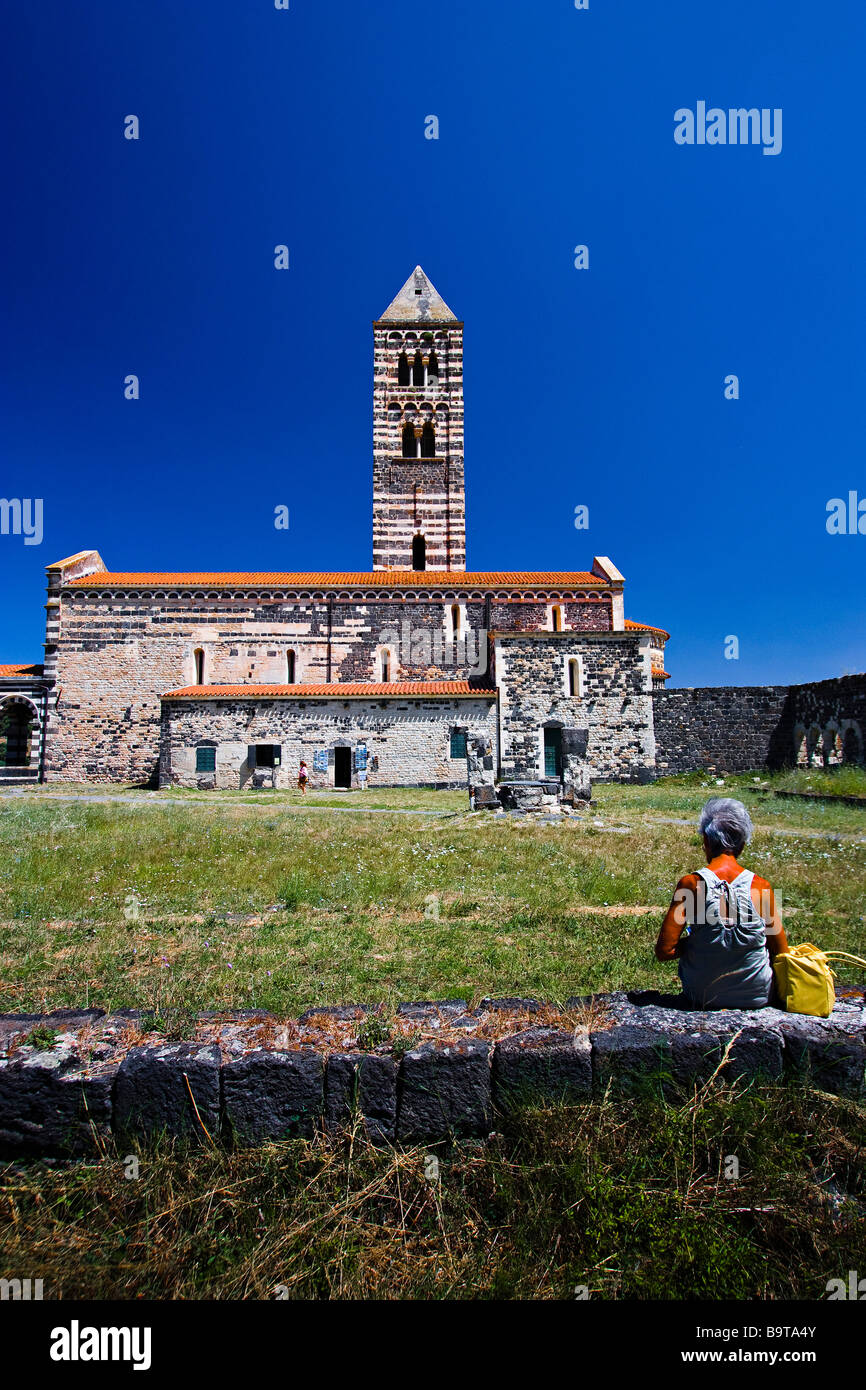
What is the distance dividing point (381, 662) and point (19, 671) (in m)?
17.3

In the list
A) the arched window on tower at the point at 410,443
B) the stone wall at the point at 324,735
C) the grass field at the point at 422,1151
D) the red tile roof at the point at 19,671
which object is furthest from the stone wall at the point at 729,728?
the red tile roof at the point at 19,671

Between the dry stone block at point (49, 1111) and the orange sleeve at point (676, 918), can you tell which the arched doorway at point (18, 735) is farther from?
the orange sleeve at point (676, 918)

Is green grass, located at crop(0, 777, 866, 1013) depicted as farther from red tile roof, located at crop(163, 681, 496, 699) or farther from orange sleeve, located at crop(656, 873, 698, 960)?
red tile roof, located at crop(163, 681, 496, 699)

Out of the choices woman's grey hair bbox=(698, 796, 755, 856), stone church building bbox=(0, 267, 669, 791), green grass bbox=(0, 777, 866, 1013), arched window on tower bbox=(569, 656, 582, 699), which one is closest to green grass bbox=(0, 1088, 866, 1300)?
woman's grey hair bbox=(698, 796, 755, 856)

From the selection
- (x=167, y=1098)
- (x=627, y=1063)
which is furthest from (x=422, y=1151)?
(x=167, y=1098)

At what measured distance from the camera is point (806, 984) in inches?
127

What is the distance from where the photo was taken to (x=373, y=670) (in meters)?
31.2

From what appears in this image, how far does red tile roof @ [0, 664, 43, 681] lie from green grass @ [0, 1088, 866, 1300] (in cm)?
3258

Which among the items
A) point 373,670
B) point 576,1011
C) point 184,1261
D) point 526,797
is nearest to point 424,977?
point 576,1011

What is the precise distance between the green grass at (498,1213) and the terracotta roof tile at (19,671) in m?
32.6

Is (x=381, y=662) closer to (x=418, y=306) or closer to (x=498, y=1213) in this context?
(x=418, y=306)

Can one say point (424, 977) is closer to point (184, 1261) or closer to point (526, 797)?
point (184, 1261)

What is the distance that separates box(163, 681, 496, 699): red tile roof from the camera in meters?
26.3

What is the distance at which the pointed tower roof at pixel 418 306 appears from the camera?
38.0 m
